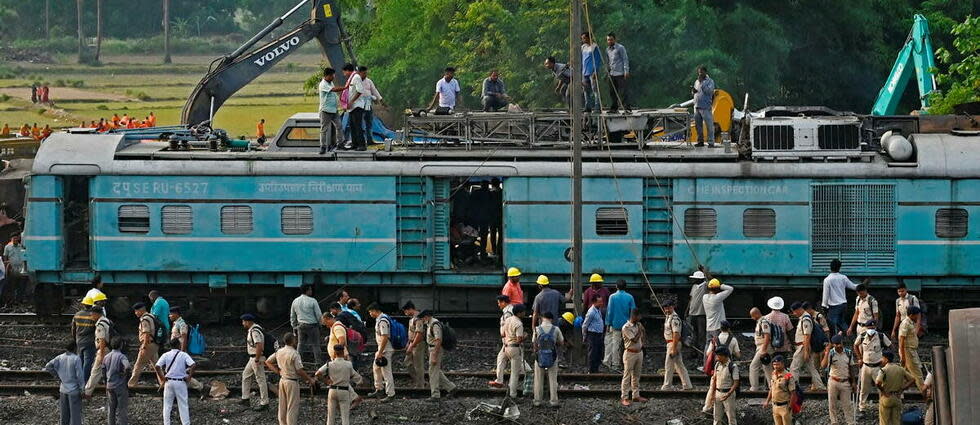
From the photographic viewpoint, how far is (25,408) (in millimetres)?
22500

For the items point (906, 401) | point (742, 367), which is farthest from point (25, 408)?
point (906, 401)

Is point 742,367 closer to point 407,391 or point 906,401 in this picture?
point 906,401

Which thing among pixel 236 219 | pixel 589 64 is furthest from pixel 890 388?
pixel 236 219

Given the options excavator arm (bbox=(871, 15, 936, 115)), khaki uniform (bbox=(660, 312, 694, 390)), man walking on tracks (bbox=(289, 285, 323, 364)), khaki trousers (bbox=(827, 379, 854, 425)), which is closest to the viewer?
khaki trousers (bbox=(827, 379, 854, 425))

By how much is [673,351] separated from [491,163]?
18.4ft

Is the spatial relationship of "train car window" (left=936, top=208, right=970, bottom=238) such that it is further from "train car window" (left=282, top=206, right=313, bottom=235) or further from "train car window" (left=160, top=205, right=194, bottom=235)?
"train car window" (left=160, top=205, right=194, bottom=235)

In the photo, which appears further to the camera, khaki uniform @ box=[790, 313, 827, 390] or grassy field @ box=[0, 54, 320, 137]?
grassy field @ box=[0, 54, 320, 137]

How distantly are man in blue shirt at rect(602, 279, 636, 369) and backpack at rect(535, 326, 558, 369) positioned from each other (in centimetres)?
225

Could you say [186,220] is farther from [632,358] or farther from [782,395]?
[782,395]

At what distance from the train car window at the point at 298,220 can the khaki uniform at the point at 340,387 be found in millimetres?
6821

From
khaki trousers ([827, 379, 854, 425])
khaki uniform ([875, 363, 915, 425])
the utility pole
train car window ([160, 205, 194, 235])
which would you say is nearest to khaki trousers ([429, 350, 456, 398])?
the utility pole

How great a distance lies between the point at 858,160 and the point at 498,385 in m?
7.93

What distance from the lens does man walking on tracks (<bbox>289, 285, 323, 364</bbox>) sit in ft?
78.3

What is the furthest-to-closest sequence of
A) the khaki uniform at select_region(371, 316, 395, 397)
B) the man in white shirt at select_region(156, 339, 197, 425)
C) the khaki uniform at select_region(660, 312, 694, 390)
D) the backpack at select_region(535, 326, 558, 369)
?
the khaki uniform at select_region(660, 312, 694, 390) < the khaki uniform at select_region(371, 316, 395, 397) < the backpack at select_region(535, 326, 558, 369) < the man in white shirt at select_region(156, 339, 197, 425)
